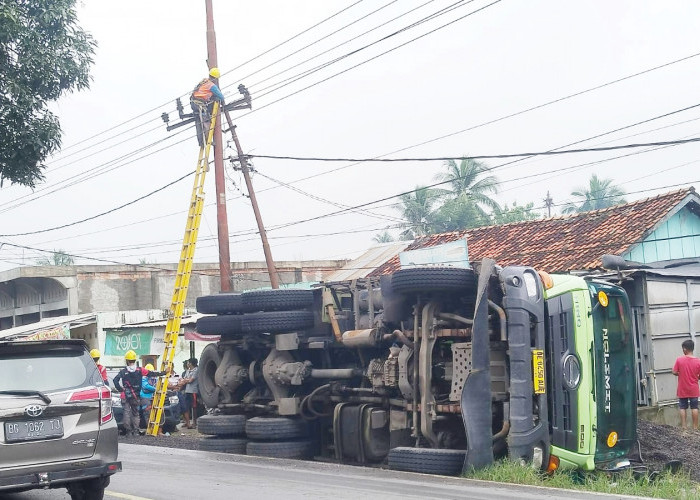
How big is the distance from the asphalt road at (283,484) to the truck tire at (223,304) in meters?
2.71

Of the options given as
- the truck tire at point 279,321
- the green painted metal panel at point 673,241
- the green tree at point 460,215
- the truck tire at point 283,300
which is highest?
the green tree at point 460,215

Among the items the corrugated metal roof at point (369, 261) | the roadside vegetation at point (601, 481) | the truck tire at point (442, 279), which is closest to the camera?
the roadside vegetation at point (601, 481)

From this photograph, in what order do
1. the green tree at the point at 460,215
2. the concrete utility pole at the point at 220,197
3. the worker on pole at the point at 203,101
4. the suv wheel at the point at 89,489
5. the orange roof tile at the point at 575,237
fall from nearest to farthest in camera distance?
the suv wheel at the point at 89,489 → the orange roof tile at the point at 575,237 → the worker on pole at the point at 203,101 → the concrete utility pole at the point at 220,197 → the green tree at the point at 460,215

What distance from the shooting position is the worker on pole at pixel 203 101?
867 inches

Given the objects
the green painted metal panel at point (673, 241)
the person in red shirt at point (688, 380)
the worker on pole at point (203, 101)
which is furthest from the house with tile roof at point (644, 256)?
the worker on pole at point (203, 101)

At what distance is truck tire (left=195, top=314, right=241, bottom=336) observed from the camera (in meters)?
13.9

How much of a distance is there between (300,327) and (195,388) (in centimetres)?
719

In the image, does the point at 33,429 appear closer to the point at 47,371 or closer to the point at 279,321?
the point at 47,371

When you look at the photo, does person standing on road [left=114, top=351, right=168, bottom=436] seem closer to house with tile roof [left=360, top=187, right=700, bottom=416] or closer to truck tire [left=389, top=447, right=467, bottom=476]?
house with tile roof [left=360, top=187, right=700, bottom=416]

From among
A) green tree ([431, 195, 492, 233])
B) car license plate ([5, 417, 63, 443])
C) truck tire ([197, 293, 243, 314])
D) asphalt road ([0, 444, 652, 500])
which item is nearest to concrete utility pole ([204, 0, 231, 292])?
truck tire ([197, 293, 243, 314])

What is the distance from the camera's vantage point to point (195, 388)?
19844 millimetres

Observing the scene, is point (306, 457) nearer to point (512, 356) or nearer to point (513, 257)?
point (512, 356)

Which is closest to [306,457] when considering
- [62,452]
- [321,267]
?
[62,452]

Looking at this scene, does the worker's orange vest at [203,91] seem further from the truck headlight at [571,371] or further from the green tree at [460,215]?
the green tree at [460,215]
